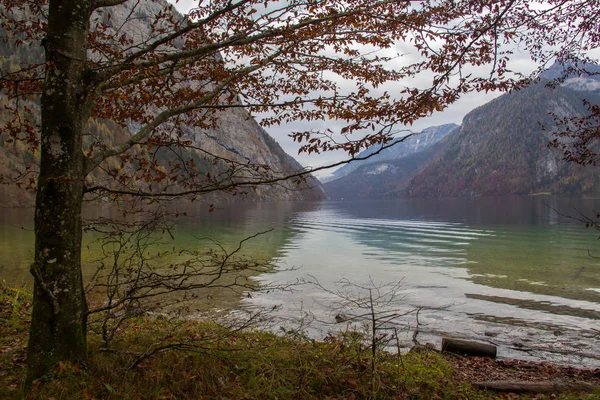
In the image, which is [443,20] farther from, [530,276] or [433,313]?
[530,276]

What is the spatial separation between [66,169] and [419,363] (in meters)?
6.60

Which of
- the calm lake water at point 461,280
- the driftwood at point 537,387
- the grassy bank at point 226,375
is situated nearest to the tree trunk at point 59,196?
the grassy bank at point 226,375

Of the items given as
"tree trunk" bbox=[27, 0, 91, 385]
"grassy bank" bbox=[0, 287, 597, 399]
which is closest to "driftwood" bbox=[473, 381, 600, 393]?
"grassy bank" bbox=[0, 287, 597, 399]

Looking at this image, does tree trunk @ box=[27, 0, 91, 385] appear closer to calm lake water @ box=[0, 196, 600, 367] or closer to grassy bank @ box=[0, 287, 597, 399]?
grassy bank @ box=[0, 287, 597, 399]

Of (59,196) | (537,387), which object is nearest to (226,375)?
(59,196)

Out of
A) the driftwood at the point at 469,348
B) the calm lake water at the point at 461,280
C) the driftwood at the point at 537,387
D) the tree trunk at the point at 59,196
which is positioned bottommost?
the calm lake water at the point at 461,280

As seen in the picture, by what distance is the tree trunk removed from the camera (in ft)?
15.6

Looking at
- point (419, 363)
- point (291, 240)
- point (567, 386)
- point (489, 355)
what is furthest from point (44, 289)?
point (291, 240)

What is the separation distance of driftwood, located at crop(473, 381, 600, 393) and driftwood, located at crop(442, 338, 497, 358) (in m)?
3.06

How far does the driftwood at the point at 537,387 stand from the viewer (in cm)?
671

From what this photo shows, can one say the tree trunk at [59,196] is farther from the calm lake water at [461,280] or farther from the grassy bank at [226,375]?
the calm lake water at [461,280]

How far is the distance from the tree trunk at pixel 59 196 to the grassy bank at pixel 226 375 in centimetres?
43

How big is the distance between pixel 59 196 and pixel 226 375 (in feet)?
10.5

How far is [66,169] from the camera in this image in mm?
4828
